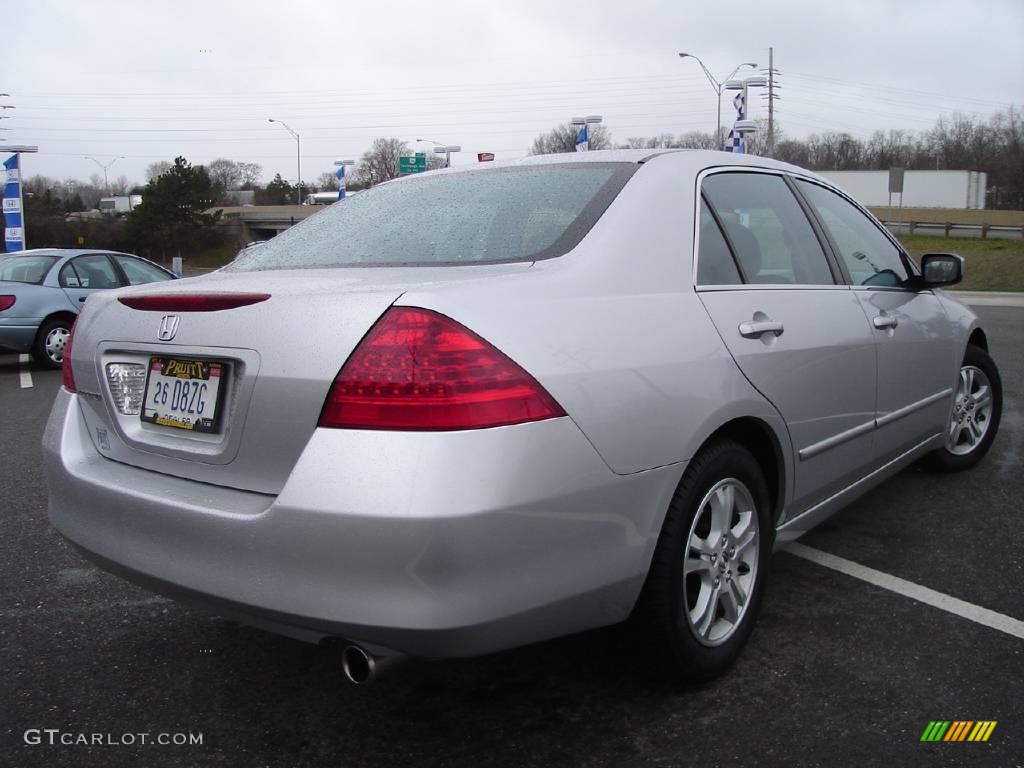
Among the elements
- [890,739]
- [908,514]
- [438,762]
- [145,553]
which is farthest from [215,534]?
[908,514]

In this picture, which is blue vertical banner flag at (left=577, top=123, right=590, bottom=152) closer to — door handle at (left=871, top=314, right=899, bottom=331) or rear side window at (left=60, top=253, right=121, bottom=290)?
rear side window at (left=60, top=253, right=121, bottom=290)

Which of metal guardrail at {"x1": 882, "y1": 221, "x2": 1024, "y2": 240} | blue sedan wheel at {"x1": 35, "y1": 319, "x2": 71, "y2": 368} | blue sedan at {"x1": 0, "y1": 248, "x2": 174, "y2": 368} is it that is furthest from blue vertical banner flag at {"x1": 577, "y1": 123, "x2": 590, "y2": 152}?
metal guardrail at {"x1": 882, "y1": 221, "x2": 1024, "y2": 240}

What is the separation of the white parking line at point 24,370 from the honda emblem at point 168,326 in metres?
8.20

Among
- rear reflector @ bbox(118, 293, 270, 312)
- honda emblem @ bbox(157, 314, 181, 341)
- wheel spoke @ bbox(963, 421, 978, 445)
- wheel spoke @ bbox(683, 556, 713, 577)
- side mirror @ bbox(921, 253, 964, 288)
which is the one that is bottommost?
wheel spoke @ bbox(963, 421, 978, 445)

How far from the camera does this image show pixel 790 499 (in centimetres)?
301

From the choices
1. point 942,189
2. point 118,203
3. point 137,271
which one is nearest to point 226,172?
point 118,203

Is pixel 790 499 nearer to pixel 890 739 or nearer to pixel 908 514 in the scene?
pixel 890 739

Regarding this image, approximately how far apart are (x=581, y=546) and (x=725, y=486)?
0.67 metres

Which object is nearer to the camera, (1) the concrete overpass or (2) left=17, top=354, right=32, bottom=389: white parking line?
(2) left=17, top=354, right=32, bottom=389: white parking line

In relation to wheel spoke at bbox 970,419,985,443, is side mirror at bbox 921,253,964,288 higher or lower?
higher

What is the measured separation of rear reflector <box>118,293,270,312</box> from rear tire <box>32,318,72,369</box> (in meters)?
9.35

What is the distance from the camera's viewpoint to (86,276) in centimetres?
1147

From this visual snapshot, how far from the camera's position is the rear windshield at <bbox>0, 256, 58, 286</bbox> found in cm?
1108

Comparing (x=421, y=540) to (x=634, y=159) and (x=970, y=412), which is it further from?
(x=970, y=412)
